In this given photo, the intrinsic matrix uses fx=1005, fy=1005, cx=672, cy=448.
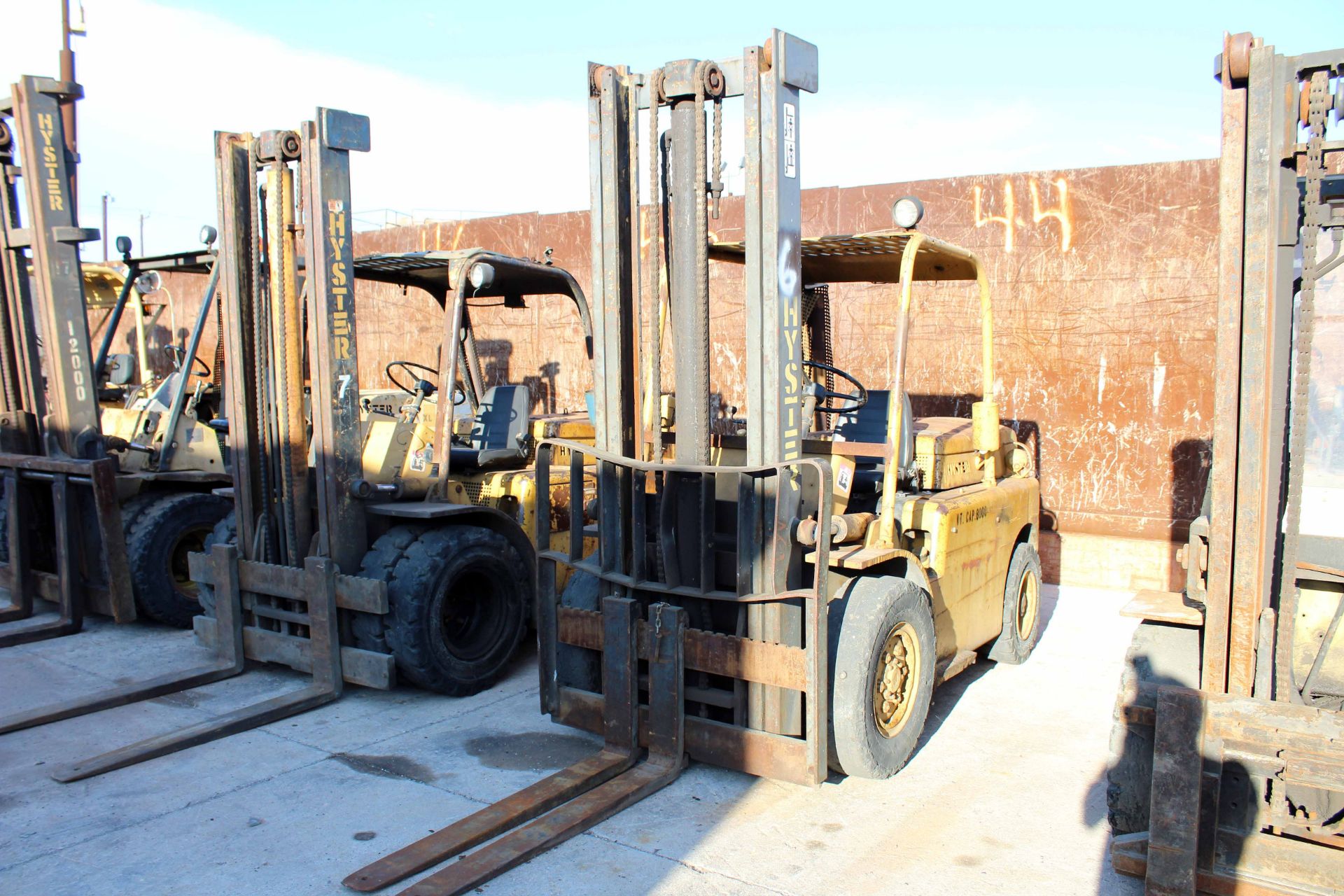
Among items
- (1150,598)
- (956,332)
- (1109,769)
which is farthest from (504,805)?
(956,332)

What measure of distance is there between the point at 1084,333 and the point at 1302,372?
531cm

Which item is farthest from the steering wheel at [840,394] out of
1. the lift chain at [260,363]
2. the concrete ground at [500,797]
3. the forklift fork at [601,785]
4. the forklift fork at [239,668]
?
the lift chain at [260,363]

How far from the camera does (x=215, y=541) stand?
635 centimetres

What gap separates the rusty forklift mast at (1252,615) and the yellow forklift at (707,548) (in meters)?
1.22

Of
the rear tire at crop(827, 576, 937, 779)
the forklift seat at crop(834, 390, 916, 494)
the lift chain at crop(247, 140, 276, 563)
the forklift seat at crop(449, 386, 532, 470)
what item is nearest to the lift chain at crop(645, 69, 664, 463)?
the rear tire at crop(827, 576, 937, 779)

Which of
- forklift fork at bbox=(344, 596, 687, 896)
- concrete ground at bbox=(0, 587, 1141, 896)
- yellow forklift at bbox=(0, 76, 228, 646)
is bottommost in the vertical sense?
concrete ground at bbox=(0, 587, 1141, 896)

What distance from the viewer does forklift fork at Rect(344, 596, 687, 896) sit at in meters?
3.47

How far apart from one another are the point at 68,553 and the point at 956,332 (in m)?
6.99

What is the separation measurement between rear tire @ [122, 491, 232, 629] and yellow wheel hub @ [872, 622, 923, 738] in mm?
5006

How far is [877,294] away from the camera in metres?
8.89

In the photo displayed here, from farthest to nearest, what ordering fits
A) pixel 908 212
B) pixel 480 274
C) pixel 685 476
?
pixel 480 274, pixel 908 212, pixel 685 476

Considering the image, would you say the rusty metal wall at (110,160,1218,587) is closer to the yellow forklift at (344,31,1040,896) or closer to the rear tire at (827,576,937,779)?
the yellow forklift at (344,31,1040,896)

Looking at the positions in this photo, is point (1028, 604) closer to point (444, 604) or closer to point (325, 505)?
point (444, 604)

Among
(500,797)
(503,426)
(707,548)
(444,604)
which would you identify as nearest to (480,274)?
(503,426)
